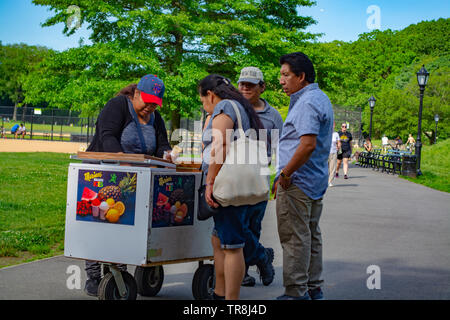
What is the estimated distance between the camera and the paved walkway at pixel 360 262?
539cm

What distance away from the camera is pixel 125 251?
4.55m

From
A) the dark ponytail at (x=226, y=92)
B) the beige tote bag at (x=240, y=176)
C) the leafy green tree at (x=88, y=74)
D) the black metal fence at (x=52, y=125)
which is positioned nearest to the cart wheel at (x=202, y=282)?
the beige tote bag at (x=240, y=176)

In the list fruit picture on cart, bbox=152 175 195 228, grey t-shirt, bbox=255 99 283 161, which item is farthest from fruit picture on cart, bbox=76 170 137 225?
grey t-shirt, bbox=255 99 283 161

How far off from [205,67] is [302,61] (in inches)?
925

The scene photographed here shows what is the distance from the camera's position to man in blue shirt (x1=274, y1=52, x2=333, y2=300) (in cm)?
477

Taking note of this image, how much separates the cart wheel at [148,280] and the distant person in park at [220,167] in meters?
0.86

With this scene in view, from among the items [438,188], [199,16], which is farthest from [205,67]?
[438,188]

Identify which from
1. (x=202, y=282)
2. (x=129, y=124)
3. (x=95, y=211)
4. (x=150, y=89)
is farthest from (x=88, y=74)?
(x=95, y=211)

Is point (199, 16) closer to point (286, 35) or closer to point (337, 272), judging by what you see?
point (286, 35)

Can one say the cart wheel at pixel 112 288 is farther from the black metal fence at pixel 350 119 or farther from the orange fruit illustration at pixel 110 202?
the black metal fence at pixel 350 119

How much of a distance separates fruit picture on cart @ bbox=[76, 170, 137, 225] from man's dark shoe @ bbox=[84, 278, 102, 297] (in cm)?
71

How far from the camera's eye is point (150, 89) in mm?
4973

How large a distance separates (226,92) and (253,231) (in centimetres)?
117
